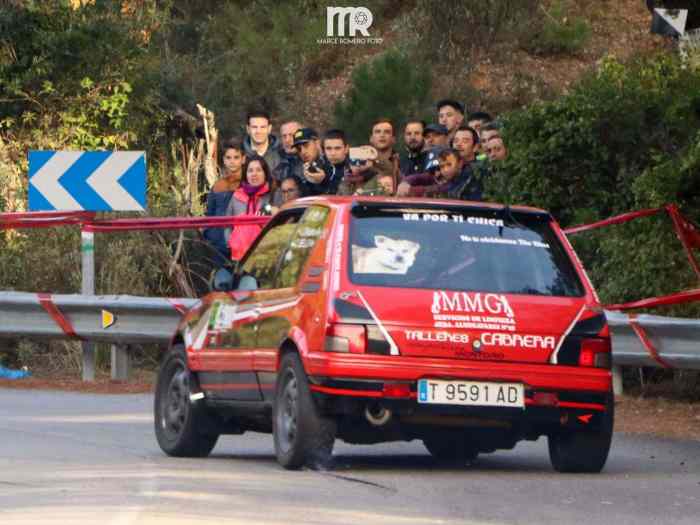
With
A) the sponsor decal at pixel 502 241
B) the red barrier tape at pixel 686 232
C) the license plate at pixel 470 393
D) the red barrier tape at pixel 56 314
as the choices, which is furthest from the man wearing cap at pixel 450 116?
the license plate at pixel 470 393

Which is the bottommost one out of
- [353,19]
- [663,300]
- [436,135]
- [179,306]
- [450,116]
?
→ [179,306]

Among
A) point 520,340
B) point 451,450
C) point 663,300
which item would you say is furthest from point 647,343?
point 520,340

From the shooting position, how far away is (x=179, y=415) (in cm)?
1256

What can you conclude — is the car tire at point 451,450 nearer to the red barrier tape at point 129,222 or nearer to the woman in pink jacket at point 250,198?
the red barrier tape at point 129,222

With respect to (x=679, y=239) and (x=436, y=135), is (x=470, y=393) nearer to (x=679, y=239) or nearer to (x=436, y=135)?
(x=679, y=239)

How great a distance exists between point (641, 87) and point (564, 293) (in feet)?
23.9

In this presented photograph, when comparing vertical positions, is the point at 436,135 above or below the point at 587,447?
above

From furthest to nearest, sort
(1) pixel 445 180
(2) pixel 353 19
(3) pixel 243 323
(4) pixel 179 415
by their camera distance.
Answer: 1. (2) pixel 353 19
2. (1) pixel 445 180
3. (4) pixel 179 415
4. (3) pixel 243 323

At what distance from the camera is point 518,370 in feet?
35.9

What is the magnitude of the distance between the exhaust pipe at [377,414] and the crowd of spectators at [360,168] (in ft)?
23.1

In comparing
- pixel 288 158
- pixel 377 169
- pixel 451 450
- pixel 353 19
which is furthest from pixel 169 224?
pixel 353 19

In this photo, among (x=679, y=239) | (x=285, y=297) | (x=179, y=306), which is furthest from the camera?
(x=179, y=306)

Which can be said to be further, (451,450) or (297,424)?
(451,450)

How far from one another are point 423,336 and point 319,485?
110 cm
